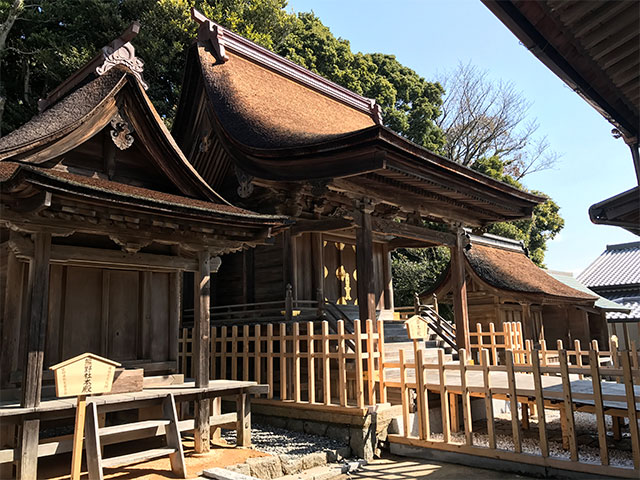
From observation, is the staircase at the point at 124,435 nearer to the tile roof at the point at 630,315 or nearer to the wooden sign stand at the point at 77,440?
the wooden sign stand at the point at 77,440

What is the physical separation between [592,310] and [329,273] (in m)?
11.5

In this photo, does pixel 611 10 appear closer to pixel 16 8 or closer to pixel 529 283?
pixel 529 283

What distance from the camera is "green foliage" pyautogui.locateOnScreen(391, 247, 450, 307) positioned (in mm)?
22984

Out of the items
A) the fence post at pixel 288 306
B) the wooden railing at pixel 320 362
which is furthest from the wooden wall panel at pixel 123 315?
the fence post at pixel 288 306

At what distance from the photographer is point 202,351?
673 centimetres

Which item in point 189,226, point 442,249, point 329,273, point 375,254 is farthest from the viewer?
point 442,249

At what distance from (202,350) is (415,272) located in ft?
56.9

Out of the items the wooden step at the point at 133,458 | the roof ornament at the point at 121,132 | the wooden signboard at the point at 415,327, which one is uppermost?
the roof ornament at the point at 121,132

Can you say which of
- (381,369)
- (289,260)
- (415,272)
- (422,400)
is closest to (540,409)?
(422,400)

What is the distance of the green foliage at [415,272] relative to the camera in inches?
905

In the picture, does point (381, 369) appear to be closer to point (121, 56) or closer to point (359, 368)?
point (359, 368)

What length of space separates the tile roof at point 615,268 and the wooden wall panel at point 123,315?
25.4m

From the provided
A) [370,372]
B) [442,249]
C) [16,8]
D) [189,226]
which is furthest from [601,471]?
[16,8]

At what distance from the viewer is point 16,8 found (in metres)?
17.3
